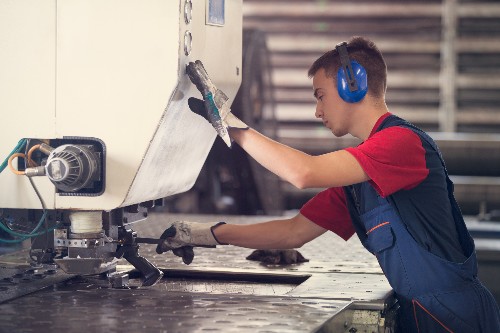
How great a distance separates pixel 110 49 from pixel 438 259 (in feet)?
3.10

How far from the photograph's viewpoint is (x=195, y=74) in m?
1.99

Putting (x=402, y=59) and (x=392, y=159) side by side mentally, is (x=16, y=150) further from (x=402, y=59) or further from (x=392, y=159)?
(x=402, y=59)

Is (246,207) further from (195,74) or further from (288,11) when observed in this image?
(195,74)

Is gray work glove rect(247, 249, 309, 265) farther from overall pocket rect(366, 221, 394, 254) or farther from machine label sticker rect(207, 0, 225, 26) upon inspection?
machine label sticker rect(207, 0, 225, 26)

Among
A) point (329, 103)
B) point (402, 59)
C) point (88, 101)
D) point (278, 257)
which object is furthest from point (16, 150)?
point (402, 59)

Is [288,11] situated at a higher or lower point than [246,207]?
higher

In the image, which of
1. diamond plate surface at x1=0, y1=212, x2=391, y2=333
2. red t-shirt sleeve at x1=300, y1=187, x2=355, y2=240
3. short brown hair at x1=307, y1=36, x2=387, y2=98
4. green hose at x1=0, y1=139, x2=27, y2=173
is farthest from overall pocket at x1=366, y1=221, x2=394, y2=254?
green hose at x1=0, y1=139, x2=27, y2=173

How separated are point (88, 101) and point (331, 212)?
871 millimetres

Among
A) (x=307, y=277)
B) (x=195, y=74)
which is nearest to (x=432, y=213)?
(x=307, y=277)

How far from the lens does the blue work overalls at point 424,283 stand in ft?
7.29

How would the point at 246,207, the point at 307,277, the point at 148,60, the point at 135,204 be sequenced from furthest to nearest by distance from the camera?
the point at 246,207 → the point at 307,277 → the point at 135,204 → the point at 148,60

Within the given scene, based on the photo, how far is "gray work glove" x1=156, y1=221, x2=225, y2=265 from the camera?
247cm

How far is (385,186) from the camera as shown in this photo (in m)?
2.20

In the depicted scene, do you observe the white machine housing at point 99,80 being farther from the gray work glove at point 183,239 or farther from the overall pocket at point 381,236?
the overall pocket at point 381,236
